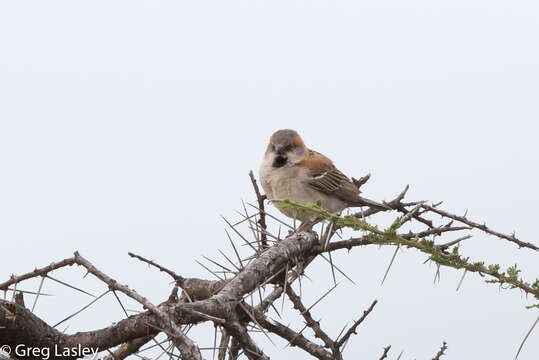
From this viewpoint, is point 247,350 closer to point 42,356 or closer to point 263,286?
point 263,286

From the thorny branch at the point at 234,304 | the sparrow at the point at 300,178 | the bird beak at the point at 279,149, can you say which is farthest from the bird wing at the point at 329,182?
the thorny branch at the point at 234,304

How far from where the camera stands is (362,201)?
326 inches

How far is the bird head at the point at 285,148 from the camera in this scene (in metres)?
8.34

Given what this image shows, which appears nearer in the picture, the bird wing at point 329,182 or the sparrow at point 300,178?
the sparrow at point 300,178

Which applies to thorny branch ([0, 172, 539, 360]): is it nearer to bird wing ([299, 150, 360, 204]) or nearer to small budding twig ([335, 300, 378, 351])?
small budding twig ([335, 300, 378, 351])

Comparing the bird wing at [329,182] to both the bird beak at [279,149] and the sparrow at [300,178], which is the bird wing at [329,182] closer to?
the sparrow at [300,178]

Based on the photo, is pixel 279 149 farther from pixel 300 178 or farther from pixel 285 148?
pixel 300 178

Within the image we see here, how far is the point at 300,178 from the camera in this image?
27.2ft

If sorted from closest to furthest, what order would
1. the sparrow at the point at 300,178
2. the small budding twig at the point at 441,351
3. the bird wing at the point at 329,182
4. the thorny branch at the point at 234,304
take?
the thorny branch at the point at 234,304 < the small budding twig at the point at 441,351 < the sparrow at the point at 300,178 < the bird wing at the point at 329,182

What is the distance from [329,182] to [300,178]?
1.14 ft

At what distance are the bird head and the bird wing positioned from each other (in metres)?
0.13

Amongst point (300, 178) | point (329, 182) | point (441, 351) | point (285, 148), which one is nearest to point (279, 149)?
point (285, 148)

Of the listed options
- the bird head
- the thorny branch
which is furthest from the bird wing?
the thorny branch

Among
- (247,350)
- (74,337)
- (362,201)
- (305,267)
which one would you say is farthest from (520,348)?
(362,201)
